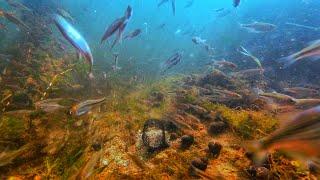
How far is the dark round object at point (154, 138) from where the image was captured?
17.6 feet

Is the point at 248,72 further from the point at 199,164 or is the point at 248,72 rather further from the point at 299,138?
the point at 299,138

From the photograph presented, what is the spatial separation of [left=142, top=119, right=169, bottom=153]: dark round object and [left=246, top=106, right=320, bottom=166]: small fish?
10.8 feet

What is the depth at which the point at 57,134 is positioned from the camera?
18.9ft

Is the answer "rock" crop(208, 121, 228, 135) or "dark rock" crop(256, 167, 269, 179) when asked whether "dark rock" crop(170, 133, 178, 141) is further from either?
"dark rock" crop(256, 167, 269, 179)

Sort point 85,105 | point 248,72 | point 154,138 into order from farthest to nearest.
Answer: point 248,72 < point 154,138 < point 85,105

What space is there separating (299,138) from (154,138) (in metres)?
3.62

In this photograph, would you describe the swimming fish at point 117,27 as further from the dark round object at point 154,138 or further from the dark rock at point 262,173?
the dark rock at point 262,173

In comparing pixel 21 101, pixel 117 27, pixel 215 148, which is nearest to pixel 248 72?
pixel 215 148

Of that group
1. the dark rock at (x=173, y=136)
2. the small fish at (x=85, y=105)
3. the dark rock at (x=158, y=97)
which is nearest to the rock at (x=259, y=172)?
the dark rock at (x=173, y=136)

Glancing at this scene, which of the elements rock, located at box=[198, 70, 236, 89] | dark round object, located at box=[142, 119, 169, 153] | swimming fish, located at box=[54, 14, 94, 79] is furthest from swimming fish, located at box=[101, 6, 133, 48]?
rock, located at box=[198, 70, 236, 89]

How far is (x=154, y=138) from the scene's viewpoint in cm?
546

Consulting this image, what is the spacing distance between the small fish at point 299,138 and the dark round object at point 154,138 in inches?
130

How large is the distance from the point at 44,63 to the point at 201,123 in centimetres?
719

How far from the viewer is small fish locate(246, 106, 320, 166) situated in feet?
6.56
